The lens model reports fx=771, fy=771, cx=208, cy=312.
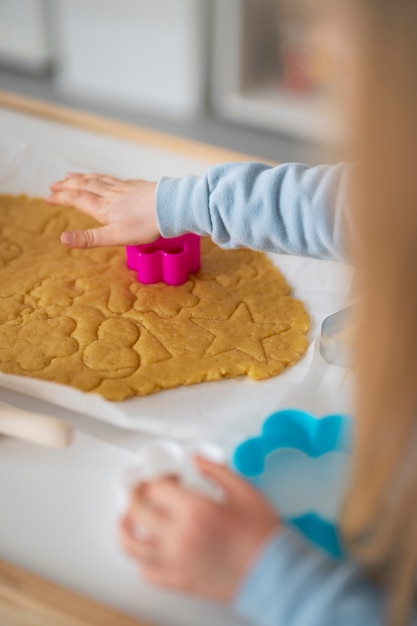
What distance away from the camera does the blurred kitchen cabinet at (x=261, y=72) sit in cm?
→ 185

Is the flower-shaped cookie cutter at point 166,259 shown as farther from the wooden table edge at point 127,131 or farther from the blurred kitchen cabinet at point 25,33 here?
the blurred kitchen cabinet at point 25,33

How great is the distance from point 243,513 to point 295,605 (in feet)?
0.20

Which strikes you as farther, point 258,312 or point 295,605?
point 258,312

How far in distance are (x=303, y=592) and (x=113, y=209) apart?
1.40ft

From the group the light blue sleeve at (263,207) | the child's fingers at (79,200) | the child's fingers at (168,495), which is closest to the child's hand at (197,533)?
the child's fingers at (168,495)

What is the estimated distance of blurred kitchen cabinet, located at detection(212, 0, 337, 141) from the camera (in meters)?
1.85

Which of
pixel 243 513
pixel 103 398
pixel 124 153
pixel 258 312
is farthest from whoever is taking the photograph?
pixel 124 153

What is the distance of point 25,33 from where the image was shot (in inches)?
81.6

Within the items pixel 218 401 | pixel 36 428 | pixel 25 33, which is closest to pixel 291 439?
pixel 218 401

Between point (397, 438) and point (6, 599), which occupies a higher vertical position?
point (397, 438)

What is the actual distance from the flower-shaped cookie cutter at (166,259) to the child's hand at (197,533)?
288 millimetres

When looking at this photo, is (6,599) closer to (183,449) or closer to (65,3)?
(183,449)

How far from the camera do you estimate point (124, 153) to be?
95 cm

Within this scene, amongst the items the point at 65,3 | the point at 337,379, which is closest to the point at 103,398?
the point at 337,379
